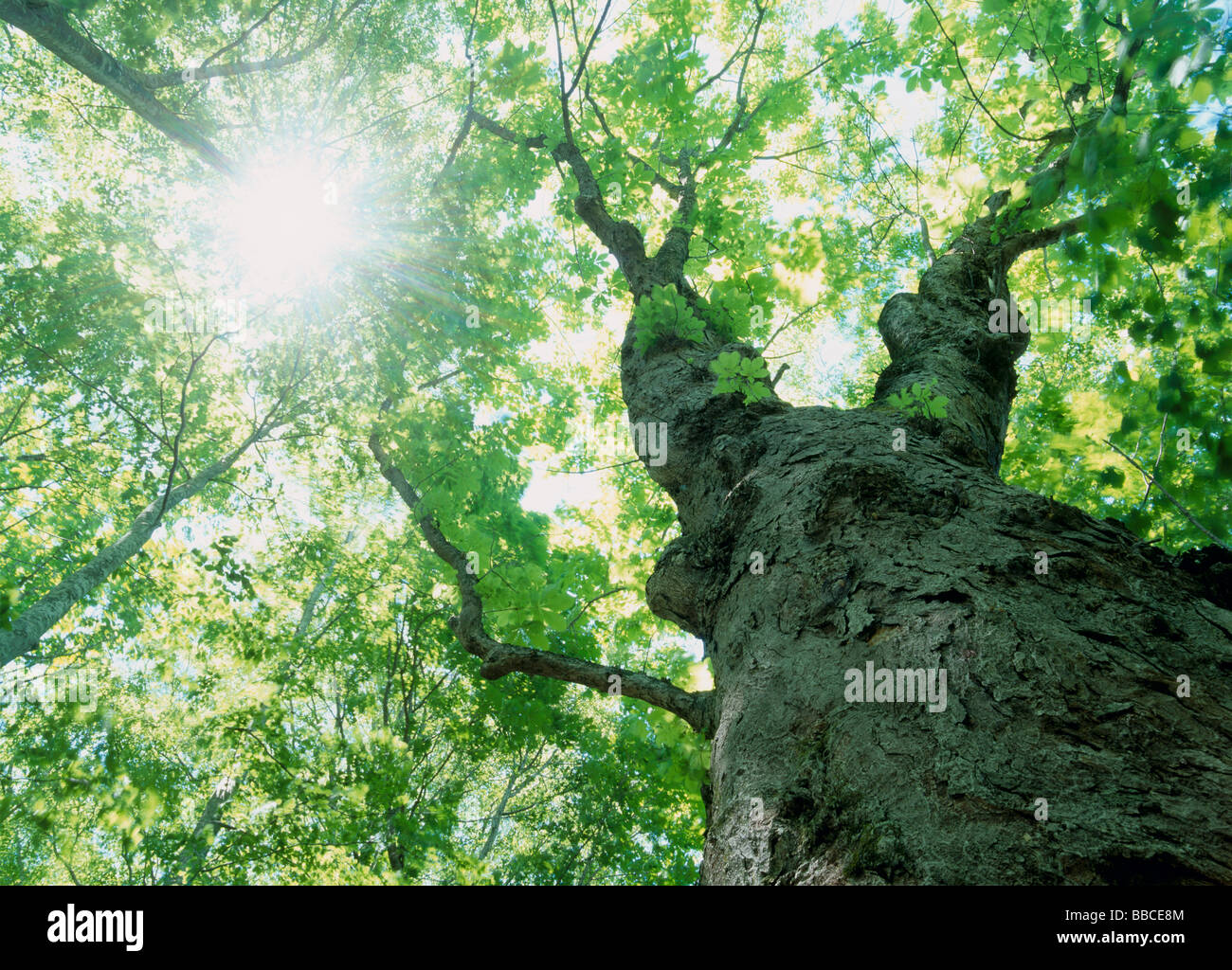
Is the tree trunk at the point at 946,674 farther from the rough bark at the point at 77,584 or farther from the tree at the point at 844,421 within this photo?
the rough bark at the point at 77,584

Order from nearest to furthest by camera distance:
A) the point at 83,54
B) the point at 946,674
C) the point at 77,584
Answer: the point at 946,674 < the point at 83,54 < the point at 77,584

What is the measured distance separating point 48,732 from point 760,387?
6802mm

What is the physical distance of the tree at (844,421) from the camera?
1.42 metres

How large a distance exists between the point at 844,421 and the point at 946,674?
176cm

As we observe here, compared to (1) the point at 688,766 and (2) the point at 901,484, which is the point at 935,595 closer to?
(2) the point at 901,484

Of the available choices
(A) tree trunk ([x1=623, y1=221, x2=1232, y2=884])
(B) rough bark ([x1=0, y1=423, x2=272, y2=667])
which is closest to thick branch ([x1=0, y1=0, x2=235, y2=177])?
(B) rough bark ([x1=0, y1=423, x2=272, y2=667])

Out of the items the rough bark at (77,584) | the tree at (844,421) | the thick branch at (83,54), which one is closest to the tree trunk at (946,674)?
the tree at (844,421)

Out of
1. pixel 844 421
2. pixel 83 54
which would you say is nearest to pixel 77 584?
pixel 83 54

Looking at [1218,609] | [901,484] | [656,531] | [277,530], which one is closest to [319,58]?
[277,530]

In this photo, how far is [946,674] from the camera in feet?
5.23

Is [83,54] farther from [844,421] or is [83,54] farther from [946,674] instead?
[946,674]

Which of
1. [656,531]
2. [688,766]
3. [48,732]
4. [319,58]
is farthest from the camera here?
[319,58]

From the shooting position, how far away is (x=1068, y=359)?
969 cm

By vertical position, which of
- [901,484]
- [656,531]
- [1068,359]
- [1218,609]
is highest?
[1068,359]
